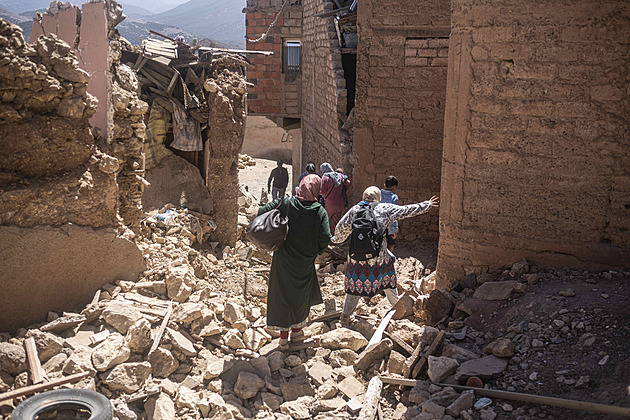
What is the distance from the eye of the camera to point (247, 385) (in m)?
4.28

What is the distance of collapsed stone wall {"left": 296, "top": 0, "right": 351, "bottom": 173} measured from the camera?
373 inches

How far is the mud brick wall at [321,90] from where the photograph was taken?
9.58 m

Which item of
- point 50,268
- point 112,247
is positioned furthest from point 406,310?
point 50,268

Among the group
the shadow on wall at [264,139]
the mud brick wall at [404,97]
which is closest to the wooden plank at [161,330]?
the mud brick wall at [404,97]

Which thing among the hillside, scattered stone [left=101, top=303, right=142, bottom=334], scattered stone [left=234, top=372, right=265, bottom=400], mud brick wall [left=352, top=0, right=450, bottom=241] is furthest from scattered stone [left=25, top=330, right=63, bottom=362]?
the hillside

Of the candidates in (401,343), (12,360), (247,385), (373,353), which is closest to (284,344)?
(247,385)

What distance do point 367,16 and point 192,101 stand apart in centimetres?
284

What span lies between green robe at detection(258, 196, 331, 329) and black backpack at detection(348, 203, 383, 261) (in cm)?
33

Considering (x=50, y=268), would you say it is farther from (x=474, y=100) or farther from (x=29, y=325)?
(x=474, y=100)

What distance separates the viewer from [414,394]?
3.84m

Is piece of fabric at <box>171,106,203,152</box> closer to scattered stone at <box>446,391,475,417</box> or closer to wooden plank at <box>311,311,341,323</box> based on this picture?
wooden plank at <box>311,311,341,323</box>

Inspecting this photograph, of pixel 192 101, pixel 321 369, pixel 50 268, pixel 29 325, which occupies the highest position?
pixel 192 101

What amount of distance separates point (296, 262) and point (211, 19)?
67481 mm

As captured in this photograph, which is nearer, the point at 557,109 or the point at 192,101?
the point at 557,109
